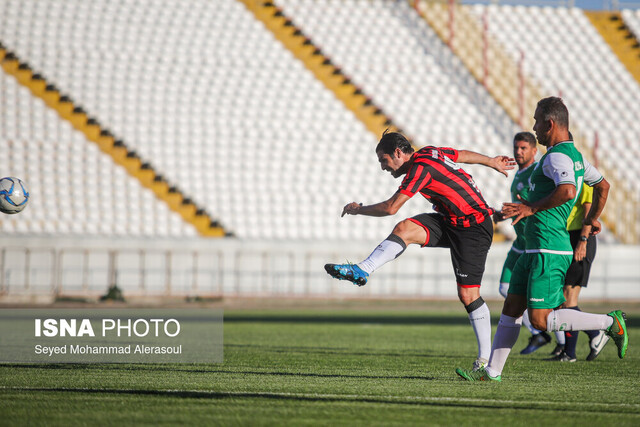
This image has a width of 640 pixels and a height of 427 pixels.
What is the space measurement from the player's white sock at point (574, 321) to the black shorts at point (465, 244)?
0.69 m

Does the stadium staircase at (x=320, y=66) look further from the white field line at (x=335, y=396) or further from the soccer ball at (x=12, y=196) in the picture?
the white field line at (x=335, y=396)

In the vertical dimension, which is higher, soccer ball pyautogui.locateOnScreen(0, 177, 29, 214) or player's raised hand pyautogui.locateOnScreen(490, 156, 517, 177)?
player's raised hand pyautogui.locateOnScreen(490, 156, 517, 177)

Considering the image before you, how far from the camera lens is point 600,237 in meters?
22.3

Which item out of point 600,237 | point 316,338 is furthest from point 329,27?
point 316,338

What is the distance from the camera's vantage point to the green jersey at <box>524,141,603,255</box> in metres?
5.50

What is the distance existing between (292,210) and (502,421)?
16979mm

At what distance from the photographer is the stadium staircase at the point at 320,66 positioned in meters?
23.1

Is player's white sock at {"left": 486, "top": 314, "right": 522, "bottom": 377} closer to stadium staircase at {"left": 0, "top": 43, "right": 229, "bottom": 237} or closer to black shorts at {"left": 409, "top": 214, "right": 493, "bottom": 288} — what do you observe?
black shorts at {"left": 409, "top": 214, "right": 493, "bottom": 288}

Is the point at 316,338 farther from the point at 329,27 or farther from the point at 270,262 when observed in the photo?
the point at 329,27

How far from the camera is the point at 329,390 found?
17.4 feet

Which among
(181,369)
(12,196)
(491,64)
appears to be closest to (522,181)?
(181,369)

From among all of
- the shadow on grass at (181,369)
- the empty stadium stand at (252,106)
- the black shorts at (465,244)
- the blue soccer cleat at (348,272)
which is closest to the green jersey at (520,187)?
the black shorts at (465,244)

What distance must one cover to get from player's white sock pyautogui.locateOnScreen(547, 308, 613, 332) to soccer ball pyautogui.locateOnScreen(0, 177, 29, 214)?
5.37 meters

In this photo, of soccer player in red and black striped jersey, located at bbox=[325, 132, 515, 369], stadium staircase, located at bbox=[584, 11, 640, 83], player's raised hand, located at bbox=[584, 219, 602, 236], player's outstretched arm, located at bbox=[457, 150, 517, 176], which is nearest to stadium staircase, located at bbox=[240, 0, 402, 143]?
stadium staircase, located at bbox=[584, 11, 640, 83]
